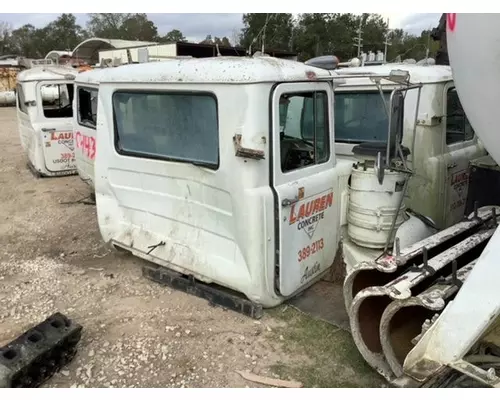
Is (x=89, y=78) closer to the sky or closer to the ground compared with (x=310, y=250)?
closer to the sky

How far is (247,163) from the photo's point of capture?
10.9 ft

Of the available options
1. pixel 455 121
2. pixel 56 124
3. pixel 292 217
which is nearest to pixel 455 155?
pixel 455 121

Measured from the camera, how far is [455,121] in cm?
470

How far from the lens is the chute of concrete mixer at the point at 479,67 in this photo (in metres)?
2.34

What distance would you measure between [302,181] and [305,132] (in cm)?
41

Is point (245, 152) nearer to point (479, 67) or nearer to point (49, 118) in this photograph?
point (479, 67)

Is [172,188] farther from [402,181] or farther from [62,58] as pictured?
[62,58]

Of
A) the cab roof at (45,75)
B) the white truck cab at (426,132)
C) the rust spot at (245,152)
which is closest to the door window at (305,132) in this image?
the rust spot at (245,152)

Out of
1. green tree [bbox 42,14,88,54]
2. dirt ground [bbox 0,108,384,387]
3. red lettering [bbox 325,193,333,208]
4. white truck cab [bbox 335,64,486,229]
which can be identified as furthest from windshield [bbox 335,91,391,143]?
green tree [bbox 42,14,88,54]

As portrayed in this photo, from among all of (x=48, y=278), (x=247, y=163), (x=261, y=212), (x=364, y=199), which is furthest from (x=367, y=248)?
(x=48, y=278)

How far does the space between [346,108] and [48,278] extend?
3.29 m

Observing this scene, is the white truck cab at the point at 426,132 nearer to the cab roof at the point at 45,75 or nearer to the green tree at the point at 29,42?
the cab roof at the point at 45,75

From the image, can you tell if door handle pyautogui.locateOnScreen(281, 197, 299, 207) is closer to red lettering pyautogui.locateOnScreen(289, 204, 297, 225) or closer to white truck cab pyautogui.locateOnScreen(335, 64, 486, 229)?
red lettering pyautogui.locateOnScreen(289, 204, 297, 225)

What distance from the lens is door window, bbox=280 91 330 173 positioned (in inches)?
140
